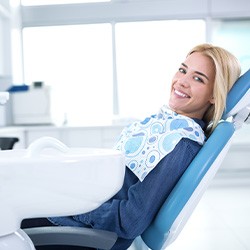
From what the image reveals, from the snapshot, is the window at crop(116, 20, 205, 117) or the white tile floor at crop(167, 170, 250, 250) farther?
the window at crop(116, 20, 205, 117)

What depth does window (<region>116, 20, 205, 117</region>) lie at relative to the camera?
4.60 meters

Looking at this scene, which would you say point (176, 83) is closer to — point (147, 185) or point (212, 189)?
point (147, 185)

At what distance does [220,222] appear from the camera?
273cm

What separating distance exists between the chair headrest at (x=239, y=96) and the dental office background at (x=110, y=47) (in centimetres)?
340

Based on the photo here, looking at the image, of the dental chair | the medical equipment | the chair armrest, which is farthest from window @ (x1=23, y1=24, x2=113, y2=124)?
the medical equipment

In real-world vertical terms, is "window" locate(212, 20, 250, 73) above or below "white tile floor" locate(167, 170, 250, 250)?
above

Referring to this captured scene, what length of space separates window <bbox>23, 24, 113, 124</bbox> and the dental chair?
348cm

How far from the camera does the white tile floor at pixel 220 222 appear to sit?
228cm

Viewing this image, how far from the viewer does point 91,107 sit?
182 inches

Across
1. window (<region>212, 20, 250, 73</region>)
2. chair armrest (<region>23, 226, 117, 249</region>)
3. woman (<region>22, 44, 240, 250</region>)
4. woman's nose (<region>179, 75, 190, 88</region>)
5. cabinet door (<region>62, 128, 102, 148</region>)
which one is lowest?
cabinet door (<region>62, 128, 102, 148</region>)

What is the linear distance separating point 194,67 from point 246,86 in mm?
201

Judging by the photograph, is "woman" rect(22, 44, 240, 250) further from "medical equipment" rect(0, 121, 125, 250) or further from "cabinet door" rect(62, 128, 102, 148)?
"cabinet door" rect(62, 128, 102, 148)

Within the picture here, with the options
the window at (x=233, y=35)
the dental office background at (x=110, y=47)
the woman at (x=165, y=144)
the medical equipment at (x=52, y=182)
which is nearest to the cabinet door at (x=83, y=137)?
the dental office background at (x=110, y=47)

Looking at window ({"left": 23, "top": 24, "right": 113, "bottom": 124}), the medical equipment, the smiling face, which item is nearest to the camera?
the medical equipment
